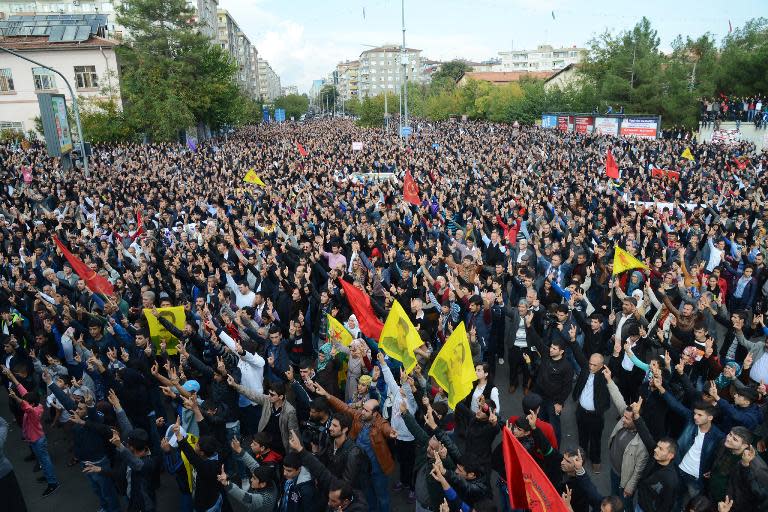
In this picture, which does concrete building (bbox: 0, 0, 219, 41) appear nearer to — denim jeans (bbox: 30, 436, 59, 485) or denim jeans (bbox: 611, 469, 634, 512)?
denim jeans (bbox: 30, 436, 59, 485)

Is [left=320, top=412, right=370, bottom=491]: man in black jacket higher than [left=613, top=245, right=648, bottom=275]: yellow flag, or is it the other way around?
[left=613, top=245, right=648, bottom=275]: yellow flag

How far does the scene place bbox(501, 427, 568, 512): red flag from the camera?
122 inches

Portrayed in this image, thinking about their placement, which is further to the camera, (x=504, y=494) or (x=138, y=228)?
(x=138, y=228)

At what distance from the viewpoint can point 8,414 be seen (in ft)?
24.5

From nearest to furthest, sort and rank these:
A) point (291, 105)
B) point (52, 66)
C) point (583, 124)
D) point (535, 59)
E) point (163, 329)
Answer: point (163, 329) < point (583, 124) < point (52, 66) < point (291, 105) < point (535, 59)

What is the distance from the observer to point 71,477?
5.93m

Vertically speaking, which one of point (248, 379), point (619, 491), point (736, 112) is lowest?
point (619, 491)

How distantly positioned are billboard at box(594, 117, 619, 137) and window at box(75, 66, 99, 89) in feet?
109

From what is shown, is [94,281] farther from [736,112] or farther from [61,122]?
[736,112]

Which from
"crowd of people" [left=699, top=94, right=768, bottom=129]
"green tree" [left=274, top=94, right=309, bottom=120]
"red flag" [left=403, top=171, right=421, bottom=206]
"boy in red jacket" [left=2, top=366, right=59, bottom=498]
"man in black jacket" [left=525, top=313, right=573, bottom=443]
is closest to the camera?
"man in black jacket" [left=525, top=313, right=573, bottom=443]

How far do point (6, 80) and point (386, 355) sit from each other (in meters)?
43.4

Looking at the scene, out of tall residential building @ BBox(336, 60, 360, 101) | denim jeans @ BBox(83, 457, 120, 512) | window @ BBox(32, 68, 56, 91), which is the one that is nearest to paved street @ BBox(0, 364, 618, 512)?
denim jeans @ BBox(83, 457, 120, 512)

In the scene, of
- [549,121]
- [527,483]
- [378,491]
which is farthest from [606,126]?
[527,483]

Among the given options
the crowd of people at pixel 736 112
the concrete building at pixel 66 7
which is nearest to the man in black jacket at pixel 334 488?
the crowd of people at pixel 736 112
